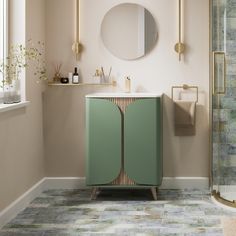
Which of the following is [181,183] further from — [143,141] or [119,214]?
[119,214]

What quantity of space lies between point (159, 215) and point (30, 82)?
158 centimetres

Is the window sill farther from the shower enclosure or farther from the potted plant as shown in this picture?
the shower enclosure

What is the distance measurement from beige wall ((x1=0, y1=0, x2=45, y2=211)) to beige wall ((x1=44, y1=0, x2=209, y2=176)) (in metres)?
0.16

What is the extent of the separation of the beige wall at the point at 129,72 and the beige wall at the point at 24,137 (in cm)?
16

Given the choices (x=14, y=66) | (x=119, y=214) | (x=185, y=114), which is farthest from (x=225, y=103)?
(x=14, y=66)

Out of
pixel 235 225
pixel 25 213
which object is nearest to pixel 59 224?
pixel 25 213

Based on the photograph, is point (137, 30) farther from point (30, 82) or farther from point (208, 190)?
point (208, 190)

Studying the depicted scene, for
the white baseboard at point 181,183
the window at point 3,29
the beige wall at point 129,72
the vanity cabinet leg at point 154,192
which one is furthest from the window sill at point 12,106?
the white baseboard at point 181,183

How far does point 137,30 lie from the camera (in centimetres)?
482

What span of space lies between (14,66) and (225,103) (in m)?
1.85

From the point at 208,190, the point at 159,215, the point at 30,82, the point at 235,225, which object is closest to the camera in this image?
the point at 235,225

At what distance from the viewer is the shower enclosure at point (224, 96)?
175 inches

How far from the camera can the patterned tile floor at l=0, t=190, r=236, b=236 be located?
11.8 ft

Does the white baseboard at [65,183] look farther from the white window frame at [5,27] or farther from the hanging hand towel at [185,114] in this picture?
the white window frame at [5,27]
